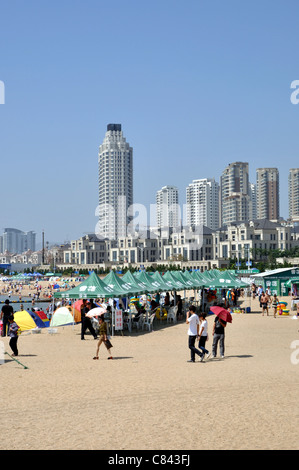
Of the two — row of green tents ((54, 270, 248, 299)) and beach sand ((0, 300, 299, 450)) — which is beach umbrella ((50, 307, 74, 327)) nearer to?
row of green tents ((54, 270, 248, 299))

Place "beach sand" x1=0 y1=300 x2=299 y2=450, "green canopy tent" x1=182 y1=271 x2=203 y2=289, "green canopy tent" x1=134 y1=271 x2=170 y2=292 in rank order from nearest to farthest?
"beach sand" x1=0 y1=300 x2=299 y2=450, "green canopy tent" x1=134 y1=271 x2=170 y2=292, "green canopy tent" x1=182 y1=271 x2=203 y2=289

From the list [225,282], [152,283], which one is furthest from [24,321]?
[225,282]

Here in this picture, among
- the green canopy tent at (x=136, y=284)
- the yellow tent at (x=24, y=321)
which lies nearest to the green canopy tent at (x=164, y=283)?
the green canopy tent at (x=136, y=284)

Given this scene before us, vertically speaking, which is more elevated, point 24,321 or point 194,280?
point 194,280

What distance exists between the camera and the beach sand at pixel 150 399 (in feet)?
27.0

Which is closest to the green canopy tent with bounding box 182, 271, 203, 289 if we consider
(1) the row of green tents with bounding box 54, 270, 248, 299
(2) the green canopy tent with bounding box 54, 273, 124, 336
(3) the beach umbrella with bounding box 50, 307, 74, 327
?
(1) the row of green tents with bounding box 54, 270, 248, 299

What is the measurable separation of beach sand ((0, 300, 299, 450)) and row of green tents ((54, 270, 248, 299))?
12.3ft

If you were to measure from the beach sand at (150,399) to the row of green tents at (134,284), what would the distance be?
3.74m

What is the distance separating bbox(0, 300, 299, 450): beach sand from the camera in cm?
823

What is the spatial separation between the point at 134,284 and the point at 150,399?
1608cm

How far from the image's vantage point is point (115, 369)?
14.5m

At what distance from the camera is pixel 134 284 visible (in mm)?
26906

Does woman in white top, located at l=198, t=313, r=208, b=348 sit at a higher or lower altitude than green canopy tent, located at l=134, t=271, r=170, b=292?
lower

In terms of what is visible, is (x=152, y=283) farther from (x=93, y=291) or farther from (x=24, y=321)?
(x=93, y=291)
